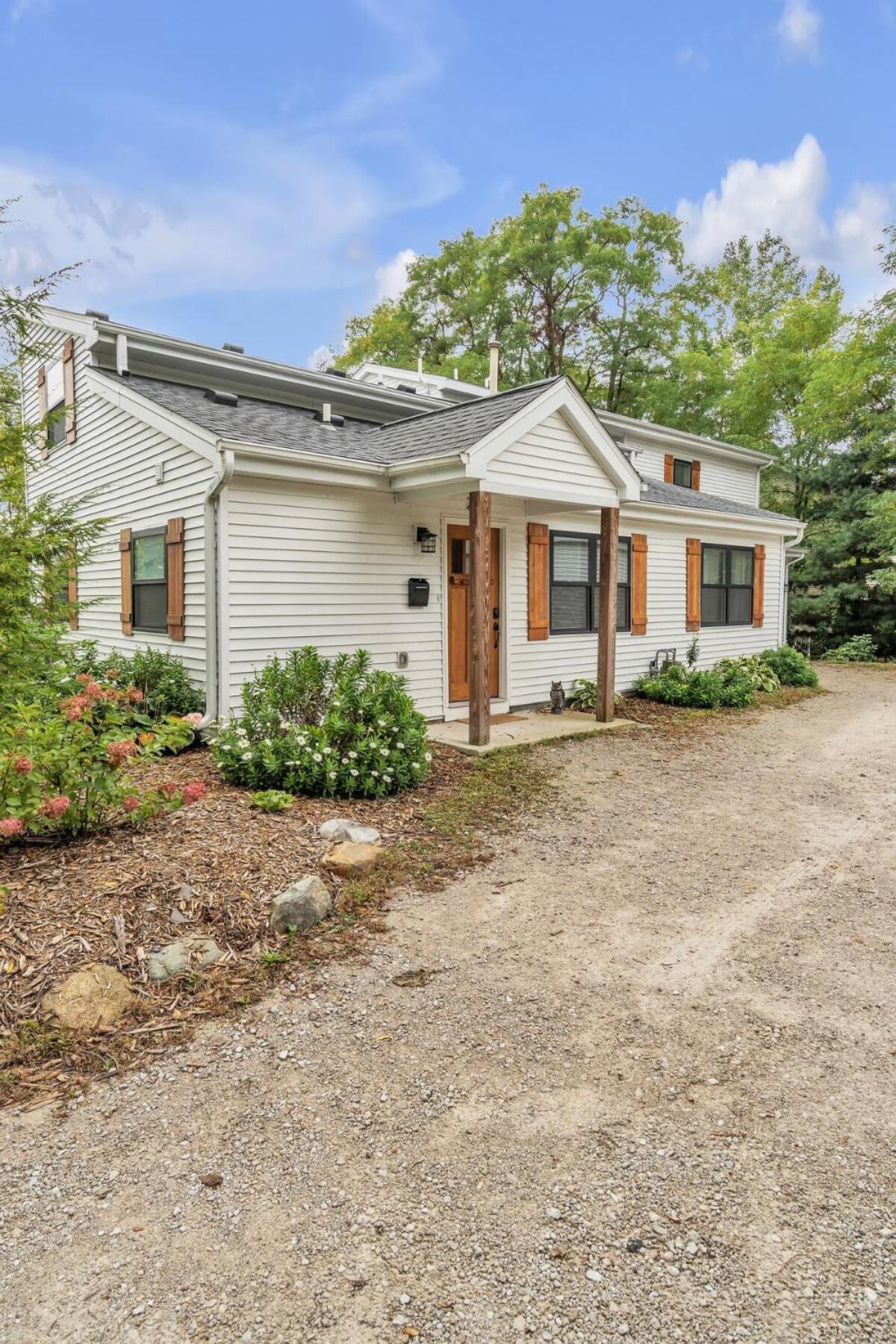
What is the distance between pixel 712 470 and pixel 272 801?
49.7 ft

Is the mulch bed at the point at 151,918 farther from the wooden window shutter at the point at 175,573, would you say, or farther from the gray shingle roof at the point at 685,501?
the gray shingle roof at the point at 685,501

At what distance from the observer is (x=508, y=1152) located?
2.21 metres

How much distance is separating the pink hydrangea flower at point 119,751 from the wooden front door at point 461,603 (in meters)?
5.11

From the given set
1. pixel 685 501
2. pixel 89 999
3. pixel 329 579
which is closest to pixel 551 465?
pixel 329 579

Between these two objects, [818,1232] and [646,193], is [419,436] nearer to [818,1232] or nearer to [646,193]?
[818,1232]

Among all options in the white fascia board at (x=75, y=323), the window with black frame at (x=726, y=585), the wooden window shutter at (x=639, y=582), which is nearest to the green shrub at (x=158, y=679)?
the white fascia board at (x=75, y=323)

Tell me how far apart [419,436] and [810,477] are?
14.2 m

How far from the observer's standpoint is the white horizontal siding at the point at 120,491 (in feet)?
23.4

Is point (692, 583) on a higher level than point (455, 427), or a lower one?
lower

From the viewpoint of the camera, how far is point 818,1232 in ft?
6.28

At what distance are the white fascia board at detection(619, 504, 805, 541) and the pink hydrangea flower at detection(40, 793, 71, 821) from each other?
8.16m

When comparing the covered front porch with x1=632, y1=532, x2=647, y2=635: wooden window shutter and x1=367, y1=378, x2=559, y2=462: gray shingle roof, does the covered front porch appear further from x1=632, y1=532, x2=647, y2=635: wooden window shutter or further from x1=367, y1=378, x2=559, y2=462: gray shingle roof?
x1=632, y1=532, x2=647, y2=635: wooden window shutter

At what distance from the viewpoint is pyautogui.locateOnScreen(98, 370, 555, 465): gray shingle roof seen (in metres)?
7.22

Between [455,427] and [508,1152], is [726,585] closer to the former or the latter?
[455,427]
